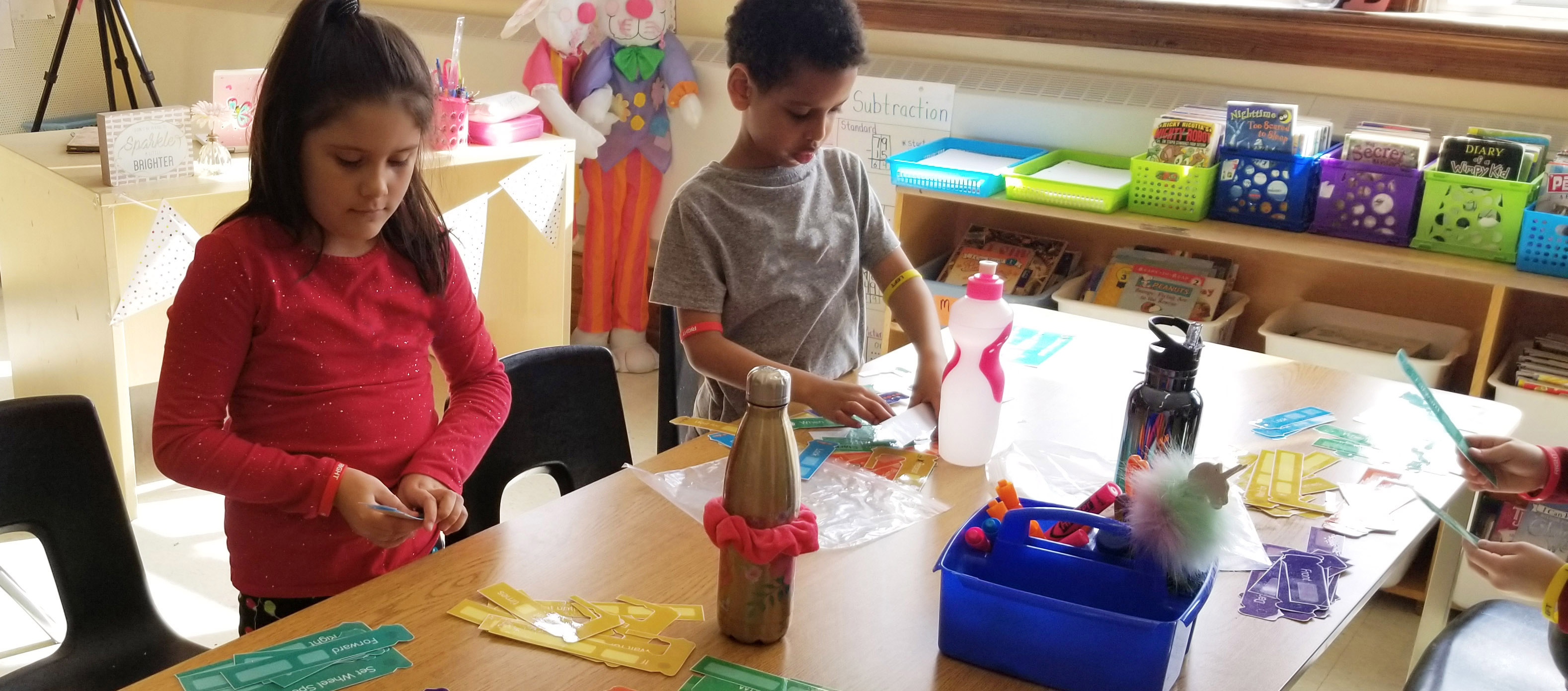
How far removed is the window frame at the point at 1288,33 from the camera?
7.59ft

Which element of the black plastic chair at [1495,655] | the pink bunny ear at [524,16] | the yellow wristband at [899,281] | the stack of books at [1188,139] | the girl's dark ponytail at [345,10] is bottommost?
the black plastic chair at [1495,655]

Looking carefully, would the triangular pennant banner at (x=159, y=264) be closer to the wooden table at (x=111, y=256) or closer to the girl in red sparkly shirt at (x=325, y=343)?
the wooden table at (x=111, y=256)

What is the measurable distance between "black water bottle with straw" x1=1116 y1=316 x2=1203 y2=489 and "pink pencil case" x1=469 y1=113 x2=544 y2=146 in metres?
2.06

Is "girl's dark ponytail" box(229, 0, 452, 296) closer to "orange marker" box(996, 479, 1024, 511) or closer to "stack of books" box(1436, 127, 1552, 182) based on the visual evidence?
"orange marker" box(996, 479, 1024, 511)

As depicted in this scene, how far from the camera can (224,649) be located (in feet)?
3.02

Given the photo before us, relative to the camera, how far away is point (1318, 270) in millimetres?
2582

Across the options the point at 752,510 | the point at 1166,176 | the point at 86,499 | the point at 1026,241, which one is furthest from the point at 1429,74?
the point at 86,499

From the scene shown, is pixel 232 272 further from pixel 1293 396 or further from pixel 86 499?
pixel 1293 396

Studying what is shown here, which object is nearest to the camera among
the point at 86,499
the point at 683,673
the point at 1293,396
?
the point at 683,673

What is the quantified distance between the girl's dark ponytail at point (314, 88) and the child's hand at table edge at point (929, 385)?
0.65m

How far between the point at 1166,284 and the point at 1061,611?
73.7 inches

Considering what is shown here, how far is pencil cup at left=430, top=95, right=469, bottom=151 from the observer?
8.90 feet

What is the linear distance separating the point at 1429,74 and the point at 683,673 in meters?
2.17

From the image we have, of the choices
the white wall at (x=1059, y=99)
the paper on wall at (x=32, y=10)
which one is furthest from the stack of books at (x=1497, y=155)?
the paper on wall at (x=32, y=10)
